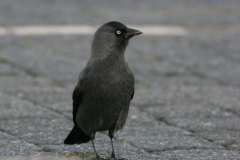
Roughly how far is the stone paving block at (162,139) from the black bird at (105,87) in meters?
0.47

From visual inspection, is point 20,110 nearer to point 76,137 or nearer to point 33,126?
point 33,126

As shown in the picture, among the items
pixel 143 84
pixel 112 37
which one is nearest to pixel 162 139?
pixel 112 37

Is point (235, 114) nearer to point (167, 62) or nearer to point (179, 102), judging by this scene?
point (179, 102)

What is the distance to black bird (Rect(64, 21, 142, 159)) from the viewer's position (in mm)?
4133

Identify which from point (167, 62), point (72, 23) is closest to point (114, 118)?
point (167, 62)

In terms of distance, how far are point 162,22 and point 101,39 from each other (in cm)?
727

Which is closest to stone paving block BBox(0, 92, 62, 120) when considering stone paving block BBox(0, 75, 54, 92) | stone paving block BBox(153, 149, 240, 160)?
stone paving block BBox(0, 75, 54, 92)

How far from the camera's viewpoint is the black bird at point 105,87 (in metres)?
4.13

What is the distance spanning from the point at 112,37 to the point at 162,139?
3.88ft

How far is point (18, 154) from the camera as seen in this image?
13.6 ft

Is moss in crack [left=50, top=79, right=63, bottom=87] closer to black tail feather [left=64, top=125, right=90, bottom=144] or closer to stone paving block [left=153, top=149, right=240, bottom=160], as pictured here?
black tail feather [left=64, top=125, right=90, bottom=144]

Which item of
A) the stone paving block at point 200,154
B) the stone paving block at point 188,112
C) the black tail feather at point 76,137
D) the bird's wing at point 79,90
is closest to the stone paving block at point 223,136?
the stone paving block at point 200,154

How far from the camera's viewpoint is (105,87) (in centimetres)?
Answer: 410

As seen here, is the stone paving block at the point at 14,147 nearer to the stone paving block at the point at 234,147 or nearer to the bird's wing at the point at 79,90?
the bird's wing at the point at 79,90
